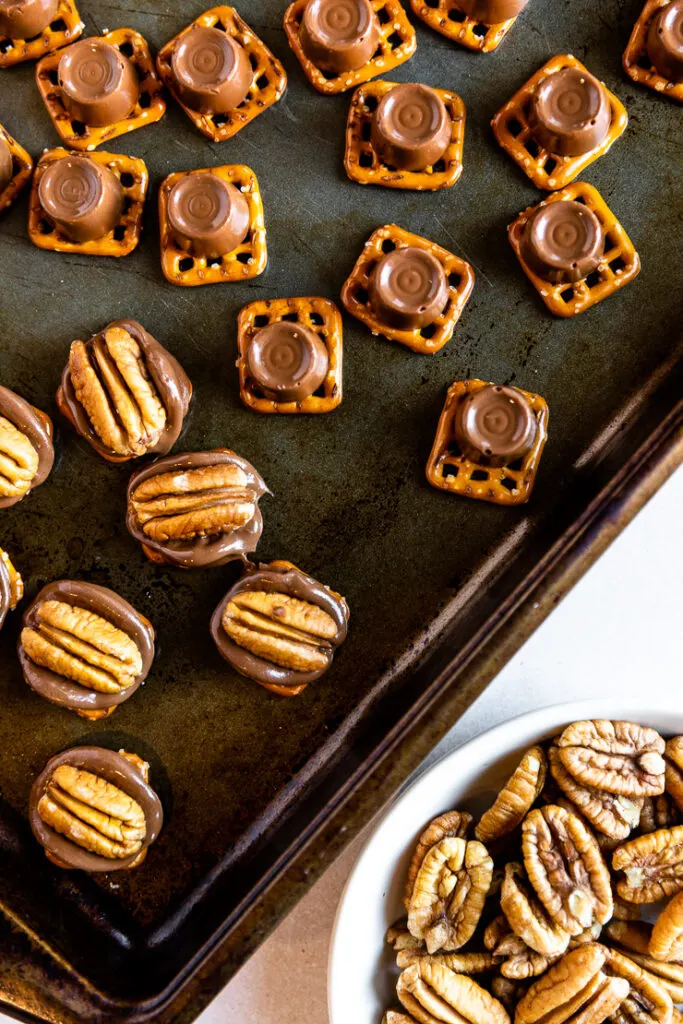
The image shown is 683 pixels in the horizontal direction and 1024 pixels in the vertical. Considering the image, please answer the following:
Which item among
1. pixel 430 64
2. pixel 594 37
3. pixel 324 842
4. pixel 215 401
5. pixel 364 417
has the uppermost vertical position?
pixel 594 37

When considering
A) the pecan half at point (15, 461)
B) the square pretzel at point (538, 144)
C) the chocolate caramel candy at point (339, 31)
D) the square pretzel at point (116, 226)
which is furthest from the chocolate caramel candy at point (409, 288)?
the pecan half at point (15, 461)

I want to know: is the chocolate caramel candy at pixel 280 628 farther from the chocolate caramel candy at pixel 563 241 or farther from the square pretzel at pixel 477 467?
the chocolate caramel candy at pixel 563 241

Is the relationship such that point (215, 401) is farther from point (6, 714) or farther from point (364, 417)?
point (6, 714)

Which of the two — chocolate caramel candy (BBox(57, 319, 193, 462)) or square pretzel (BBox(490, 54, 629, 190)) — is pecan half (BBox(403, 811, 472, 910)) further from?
square pretzel (BBox(490, 54, 629, 190))

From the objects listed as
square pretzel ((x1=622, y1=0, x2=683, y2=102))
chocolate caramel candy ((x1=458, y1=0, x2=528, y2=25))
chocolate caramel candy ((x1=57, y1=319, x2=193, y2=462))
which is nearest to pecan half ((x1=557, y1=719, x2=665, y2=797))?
chocolate caramel candy ((x1=57, y1=319, x2=193, y2=462))

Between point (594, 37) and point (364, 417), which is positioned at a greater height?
point (594, 37)

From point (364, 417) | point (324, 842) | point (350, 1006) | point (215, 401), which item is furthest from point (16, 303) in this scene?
point (350, 1006)

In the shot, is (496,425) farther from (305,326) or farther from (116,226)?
(116,226)
